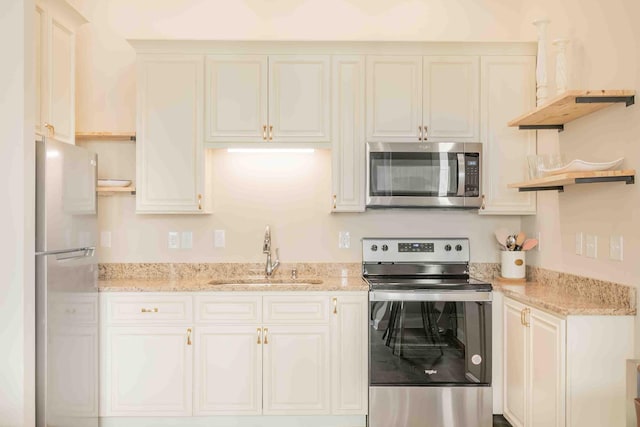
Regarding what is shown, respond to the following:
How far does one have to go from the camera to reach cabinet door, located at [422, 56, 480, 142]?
10.5 ft

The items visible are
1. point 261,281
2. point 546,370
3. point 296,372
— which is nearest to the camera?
point 546,370

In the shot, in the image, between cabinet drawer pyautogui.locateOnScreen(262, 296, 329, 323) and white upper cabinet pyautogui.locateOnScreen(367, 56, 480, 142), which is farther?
white upper cabinet pyautogui.locateOnScreen(367, 56, 480, 142)

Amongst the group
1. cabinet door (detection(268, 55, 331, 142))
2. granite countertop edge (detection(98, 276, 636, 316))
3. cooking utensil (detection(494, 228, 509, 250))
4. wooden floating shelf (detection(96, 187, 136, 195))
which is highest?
cabinet door (detection(268, 55, 331, 142))

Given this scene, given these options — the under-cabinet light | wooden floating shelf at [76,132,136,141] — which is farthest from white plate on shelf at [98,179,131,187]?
the under-cabinet light

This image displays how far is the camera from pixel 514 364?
283 cm

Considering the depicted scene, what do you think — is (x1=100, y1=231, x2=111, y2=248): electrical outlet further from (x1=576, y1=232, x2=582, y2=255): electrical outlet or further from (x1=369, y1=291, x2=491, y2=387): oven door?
(x1=576, y1=232, x2=582, y2=255): electrical outlet

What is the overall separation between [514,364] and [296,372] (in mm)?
1293

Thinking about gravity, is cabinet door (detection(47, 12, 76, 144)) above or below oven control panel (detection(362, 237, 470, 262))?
above

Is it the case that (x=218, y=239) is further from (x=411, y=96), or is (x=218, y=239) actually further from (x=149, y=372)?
(x=411, y=96)

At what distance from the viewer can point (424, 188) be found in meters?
3.17

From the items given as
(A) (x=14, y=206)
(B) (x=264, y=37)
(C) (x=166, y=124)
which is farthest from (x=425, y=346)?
(B) (x=264, y=37)

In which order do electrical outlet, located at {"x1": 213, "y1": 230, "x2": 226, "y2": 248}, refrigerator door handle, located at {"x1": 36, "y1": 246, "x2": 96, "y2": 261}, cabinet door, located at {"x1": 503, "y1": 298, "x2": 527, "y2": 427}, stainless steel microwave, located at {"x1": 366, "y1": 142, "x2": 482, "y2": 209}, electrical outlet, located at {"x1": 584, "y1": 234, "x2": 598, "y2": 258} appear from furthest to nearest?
electrical outlet, located at {"x1": 213, "y1": 230, "x2": 226, "y2": 248}
stainless steel microwave, located at {"x1": 366, "y1": 142, "x2": 482, "y2": 209}
cabinet door, located at {"x1": 503, "y1": 298, "x2": 527, "y2": 427}
electrical outlet, located at {"x1": 584, "y1": 234, "x2": 598, "y2": 258}
refrigerator door handle, located at {"x1": 36, "y1": 246, "x2": 96, "y2": 261}

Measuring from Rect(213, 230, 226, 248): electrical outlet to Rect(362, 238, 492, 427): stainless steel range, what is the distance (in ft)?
3.95

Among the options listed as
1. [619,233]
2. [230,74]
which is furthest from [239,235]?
[619,233]
